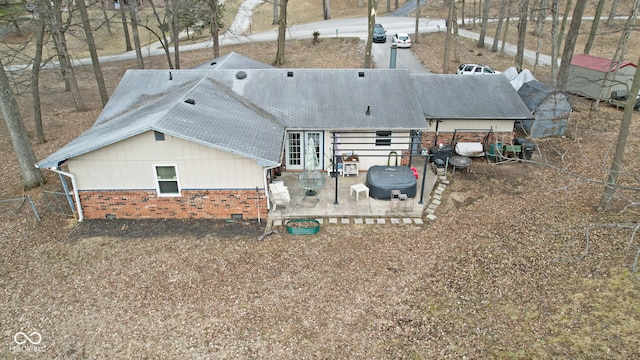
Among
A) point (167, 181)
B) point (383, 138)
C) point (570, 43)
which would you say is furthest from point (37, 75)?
point (570, 43)

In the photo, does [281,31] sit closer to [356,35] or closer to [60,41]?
[356,35]

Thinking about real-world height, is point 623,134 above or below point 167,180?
above

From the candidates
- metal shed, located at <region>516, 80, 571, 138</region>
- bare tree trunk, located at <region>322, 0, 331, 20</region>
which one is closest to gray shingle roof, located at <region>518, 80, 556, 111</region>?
metal shed, located at <region>516, 80, 571, 138</region>

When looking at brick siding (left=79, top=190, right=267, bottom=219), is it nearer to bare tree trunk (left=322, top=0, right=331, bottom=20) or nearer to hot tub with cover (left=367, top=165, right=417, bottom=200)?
hot tub with cover (left=367, top=165, right=417, bottom=200)

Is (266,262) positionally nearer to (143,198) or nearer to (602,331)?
(143,198)

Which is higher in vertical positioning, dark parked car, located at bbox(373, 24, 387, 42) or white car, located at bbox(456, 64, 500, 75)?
dark parked car, located at bbox(373, 24, 387, 42)

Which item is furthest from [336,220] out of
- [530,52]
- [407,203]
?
[530,52]
